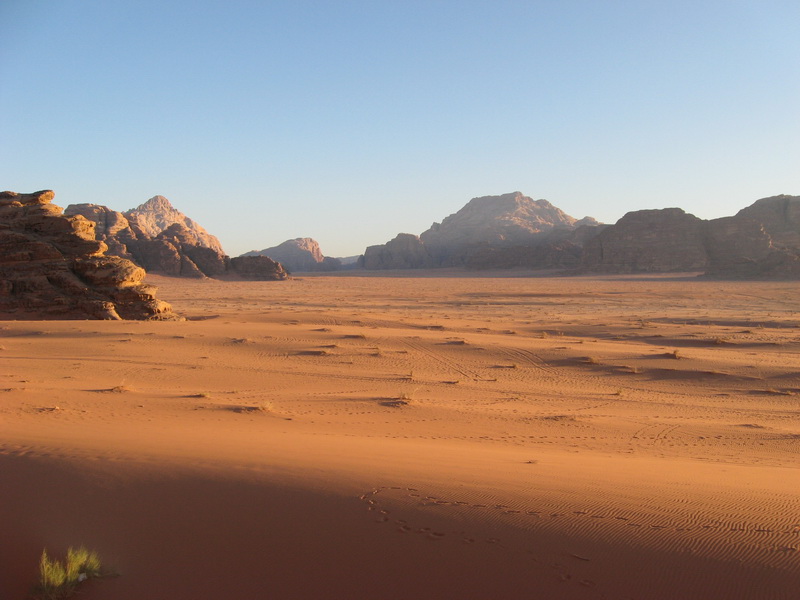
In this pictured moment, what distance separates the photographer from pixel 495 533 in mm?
3492

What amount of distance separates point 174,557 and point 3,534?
122cm

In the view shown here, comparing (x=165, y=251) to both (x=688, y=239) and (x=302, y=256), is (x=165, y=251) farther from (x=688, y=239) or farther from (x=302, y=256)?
(x=302, y=256)

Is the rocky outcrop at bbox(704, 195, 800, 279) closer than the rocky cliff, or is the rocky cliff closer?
the rocky outcrop at bbox(704, 195, 800, 279)

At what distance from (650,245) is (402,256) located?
6296 cm

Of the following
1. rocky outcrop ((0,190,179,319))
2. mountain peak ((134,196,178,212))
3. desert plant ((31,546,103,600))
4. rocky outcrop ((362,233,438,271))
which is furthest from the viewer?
mountain peak ((134,196,178,212))

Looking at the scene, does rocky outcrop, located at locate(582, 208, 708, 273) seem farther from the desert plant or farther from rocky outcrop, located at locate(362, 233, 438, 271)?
the desert plant

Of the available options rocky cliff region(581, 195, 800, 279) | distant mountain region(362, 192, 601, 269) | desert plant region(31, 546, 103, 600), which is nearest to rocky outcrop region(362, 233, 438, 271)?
distant mountain region(362, 192, 601, 269)

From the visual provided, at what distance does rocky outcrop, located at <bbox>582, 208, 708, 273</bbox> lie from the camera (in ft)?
283

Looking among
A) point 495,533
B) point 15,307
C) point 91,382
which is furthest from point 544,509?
point 15,307

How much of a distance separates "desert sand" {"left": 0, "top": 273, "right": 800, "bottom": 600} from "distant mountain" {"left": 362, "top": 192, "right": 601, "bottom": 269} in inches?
3756

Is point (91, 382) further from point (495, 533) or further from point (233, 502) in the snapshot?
point (495, 533)

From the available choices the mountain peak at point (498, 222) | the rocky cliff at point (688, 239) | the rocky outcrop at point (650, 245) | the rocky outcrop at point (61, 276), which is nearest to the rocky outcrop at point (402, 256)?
the mountain peak at point (498, 222)

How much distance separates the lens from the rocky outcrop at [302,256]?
16100 cm

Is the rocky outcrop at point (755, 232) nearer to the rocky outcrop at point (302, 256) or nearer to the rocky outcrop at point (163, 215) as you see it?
the rocky outcrop at point (302, 256)
